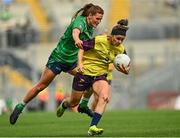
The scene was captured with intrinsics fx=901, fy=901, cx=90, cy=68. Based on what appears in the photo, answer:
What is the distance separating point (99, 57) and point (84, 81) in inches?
17.3

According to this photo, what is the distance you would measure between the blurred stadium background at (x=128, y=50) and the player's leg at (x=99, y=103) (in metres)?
15.7

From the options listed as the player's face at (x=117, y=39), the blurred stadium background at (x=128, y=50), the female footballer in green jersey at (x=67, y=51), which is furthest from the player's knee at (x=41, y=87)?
the blurred stadium background at (x=128, y=50)

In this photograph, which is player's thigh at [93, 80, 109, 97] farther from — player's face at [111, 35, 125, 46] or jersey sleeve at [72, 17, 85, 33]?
jersey sleeve at [72, 17, 85, 33]

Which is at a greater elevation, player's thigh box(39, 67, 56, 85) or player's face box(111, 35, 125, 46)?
Answer: player's face box(111, 35, 125, 46)

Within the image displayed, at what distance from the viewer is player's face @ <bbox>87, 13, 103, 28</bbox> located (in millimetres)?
14145

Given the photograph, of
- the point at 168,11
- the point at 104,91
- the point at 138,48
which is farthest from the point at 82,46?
the point at 168,11

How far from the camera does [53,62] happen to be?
15.4m

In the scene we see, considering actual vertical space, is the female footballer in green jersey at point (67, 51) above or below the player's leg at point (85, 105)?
above

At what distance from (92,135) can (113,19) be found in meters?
24.0

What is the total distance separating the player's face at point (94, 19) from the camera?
1415 centimetres

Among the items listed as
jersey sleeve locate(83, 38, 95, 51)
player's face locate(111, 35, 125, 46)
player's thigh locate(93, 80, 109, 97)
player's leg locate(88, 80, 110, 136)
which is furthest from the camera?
jersey sleeve locate(83, 38, 95, 51)

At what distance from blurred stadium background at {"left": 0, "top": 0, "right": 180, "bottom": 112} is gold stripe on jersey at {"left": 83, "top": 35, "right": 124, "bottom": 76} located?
50.7 ft

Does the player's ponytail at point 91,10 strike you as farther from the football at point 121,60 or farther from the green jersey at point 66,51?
the football at point 121,60


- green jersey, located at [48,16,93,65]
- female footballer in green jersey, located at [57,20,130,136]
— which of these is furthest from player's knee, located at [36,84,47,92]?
female footballer in green jersey, located at [57,20,130,136]
